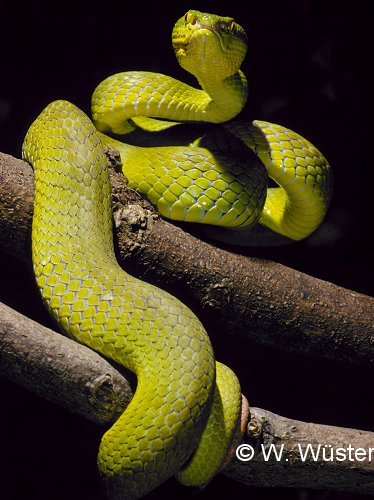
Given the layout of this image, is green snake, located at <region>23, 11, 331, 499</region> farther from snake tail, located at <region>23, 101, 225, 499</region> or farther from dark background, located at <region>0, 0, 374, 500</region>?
dark background, located at <region>0, 0, 374, 500</region>

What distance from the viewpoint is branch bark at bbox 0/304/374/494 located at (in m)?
1.51

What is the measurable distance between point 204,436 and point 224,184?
89cm

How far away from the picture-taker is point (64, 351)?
1.53 meters

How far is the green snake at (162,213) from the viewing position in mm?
1534

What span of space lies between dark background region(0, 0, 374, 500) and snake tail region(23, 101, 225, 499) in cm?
68

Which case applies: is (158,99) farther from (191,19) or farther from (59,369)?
(59,369)

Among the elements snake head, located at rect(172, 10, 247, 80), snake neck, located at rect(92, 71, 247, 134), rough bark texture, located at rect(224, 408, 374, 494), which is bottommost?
rough bark texture, located at rect(224, 408, 374, 494)

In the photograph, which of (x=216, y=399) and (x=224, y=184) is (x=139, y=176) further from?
(x=216, y=399)

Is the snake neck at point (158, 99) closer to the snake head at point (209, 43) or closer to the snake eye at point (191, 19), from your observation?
the snake head at point (209, 43)

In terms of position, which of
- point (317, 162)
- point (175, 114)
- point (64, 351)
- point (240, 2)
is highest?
point (240, 2)

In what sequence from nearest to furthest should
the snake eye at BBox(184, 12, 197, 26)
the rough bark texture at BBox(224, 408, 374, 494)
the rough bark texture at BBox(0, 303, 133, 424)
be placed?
1. the rough bark texture at BBox(0, 303, 133, 424)
2. the rough bark texture at BBox(224, 408, 374, 494)
3. the snake eye at BBox(184, 12, 197, 26)

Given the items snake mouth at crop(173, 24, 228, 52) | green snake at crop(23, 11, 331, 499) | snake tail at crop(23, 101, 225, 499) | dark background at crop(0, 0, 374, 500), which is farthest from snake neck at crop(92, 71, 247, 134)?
dark background at crop(0, 0, 374, 500)

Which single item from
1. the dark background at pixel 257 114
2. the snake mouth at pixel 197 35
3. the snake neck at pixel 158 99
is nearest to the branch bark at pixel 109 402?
the dark background at pixel 257 114

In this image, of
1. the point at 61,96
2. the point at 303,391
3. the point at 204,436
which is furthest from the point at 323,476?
the point at 61,96
